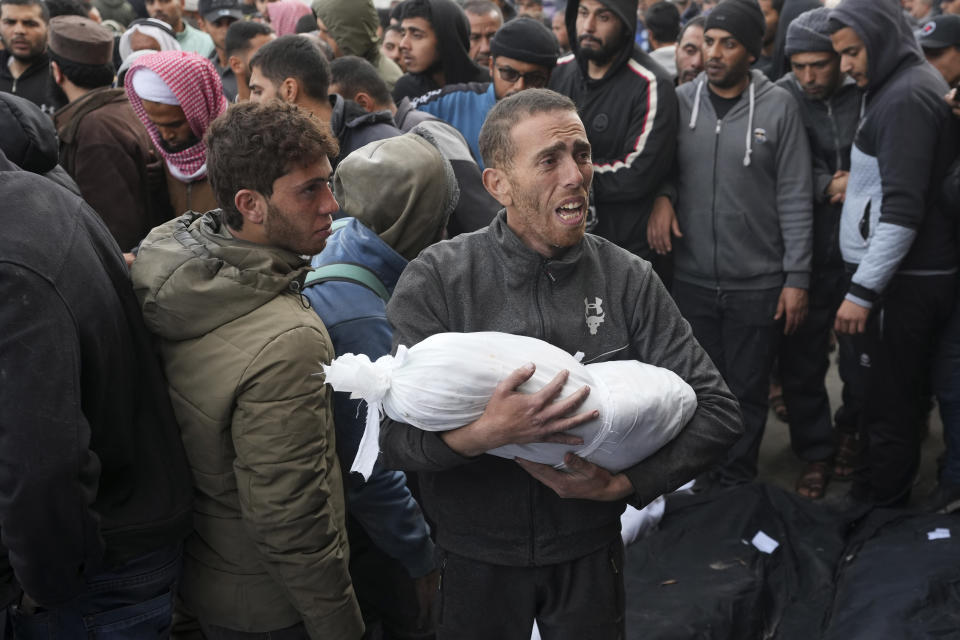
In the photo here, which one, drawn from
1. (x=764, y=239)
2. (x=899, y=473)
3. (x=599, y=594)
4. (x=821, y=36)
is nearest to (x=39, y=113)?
(x=599, y=594)

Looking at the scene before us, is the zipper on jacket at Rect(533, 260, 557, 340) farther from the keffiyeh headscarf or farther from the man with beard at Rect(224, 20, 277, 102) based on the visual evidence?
the man with beard at Rect(224, 20, 277, 102)

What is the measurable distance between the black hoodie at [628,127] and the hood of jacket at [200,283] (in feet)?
8.24

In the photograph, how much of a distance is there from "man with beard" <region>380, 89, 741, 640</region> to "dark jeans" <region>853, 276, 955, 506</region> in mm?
2264

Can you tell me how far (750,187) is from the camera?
4133 millimetres

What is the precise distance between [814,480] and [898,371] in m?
0.84

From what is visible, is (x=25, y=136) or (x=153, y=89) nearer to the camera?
(x=25, y=136)

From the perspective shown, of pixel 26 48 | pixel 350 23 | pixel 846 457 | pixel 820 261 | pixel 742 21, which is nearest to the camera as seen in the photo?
pixel 742 21

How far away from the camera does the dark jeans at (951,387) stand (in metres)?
3.89

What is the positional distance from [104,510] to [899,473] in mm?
3656

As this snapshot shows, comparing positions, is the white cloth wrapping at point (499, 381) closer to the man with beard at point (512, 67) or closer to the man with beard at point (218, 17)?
the man with beard at point (512, 67)

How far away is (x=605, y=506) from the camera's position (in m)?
2.10

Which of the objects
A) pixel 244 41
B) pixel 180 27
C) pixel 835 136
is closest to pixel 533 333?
pixel 835 136

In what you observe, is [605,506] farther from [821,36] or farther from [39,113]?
[821,36]

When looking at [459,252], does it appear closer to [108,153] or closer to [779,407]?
[108,153]
